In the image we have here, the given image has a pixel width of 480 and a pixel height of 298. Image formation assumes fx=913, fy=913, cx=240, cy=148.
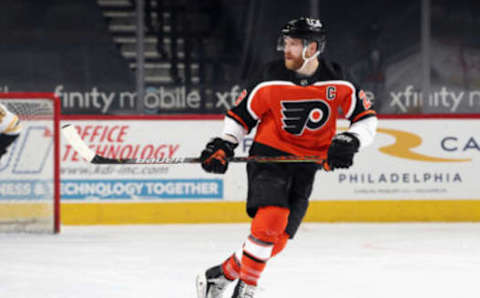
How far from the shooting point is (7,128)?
6.57m

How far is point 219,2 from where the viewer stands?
26.9 feet

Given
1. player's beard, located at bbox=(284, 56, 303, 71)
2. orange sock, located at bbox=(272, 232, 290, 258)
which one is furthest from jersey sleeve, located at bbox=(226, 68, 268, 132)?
orange sock, located at bbox=(272, 232, 290, 258)

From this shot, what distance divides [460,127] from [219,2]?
7.83 ft

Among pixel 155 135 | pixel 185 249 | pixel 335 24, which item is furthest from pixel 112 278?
pixel 335 24

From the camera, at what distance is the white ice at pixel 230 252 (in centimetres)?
424

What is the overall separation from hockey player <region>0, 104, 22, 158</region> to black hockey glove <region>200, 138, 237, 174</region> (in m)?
3.39

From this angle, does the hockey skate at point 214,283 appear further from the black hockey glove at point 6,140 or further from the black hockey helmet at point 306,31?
the black hockey glove at point 6,140

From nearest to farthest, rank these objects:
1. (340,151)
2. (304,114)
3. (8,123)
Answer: (340,151)
(304,114)
(8,123)

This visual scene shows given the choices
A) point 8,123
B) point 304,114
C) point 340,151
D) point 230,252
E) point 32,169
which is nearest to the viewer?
A: point 340,151

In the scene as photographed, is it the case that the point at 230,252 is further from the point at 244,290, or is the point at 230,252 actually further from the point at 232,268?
the point at 244,290

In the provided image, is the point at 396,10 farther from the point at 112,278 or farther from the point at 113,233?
the point at 112,278

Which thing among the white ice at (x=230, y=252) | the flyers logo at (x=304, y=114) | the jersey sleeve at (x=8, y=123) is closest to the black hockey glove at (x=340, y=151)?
the flyers logo at (x=304, y=114)

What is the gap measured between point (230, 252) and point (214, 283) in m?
2.15

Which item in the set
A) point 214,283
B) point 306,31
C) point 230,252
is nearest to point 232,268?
point 214,283
